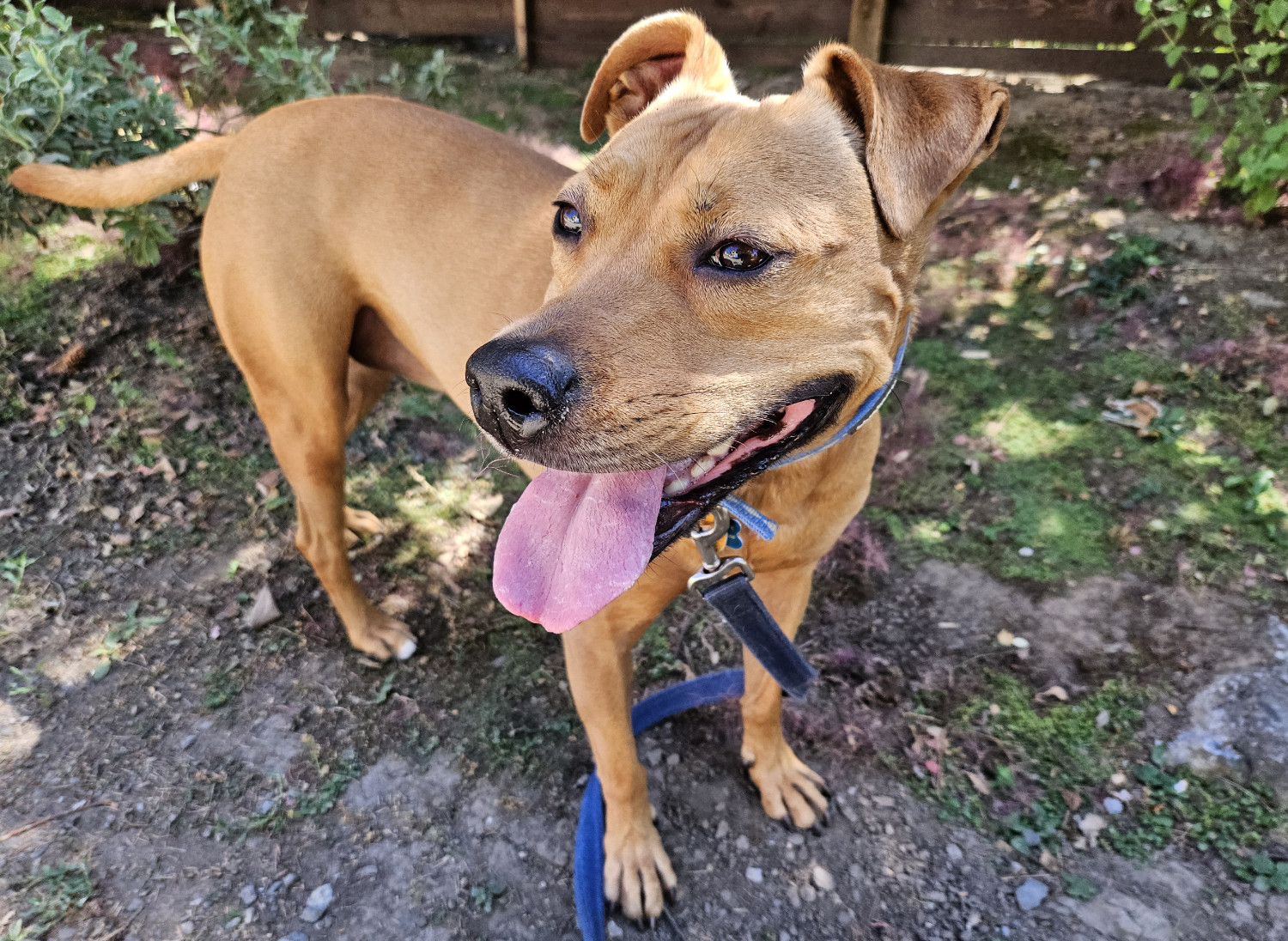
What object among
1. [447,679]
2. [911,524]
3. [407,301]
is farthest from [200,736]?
[911,524]

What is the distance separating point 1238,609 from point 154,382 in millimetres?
5368

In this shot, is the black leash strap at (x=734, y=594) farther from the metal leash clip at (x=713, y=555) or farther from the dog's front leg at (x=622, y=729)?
the dog's front leg at (x=622, y=729)

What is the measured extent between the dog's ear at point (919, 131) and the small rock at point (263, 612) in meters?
2.96

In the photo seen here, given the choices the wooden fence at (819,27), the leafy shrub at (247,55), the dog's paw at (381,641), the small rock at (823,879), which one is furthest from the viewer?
the wooden fence at (819,27)

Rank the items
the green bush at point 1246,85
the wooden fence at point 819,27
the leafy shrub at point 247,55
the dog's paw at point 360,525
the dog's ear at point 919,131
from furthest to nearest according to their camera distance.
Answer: the wooden fence at point 819,27, the leafy shrub at point 247,55, the green bush at point 1246,85, the dog's paw at point 360,525, the dog's ear at point 919,131

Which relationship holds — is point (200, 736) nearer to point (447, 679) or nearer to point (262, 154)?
point (447, 679)

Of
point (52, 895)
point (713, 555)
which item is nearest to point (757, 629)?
point (713, 555)

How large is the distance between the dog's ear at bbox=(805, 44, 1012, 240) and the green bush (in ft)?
10.5

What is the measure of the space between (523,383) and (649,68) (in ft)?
5.01

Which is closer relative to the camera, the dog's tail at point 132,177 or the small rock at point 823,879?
the small rock at point 823,879

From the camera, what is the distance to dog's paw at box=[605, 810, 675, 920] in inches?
101

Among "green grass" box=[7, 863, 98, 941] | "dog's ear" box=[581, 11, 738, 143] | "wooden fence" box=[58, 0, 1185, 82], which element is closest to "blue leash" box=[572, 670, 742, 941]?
"green grass" box=[7, 863, 98, 941]

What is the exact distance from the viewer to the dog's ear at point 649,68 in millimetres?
2326

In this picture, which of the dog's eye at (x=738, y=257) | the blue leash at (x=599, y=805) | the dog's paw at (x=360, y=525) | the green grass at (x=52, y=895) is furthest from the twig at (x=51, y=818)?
the dog's eye at (x=738, y=257)
